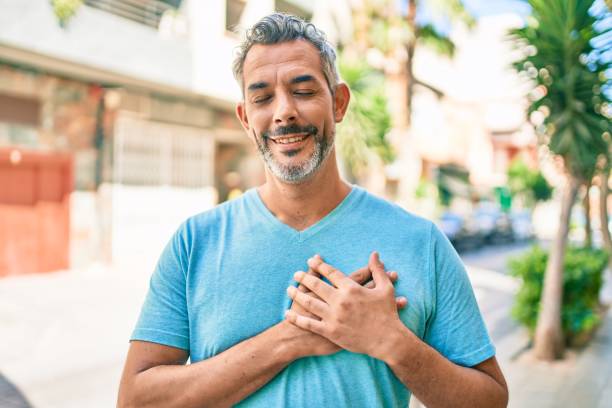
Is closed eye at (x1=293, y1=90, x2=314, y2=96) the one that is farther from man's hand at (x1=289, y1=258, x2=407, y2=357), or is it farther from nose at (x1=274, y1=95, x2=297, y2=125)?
man's hand at (x1=289, y1=258, x2=407, y2=357)

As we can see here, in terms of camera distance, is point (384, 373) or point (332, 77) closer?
point (384, 373)

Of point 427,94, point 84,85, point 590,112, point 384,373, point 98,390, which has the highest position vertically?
A: point 427,94

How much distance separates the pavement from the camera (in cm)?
560

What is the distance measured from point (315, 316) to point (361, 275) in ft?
0.51

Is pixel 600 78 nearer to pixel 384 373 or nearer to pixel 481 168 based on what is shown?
pixel 384 373

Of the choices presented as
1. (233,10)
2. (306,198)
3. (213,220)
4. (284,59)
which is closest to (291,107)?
(284,59)

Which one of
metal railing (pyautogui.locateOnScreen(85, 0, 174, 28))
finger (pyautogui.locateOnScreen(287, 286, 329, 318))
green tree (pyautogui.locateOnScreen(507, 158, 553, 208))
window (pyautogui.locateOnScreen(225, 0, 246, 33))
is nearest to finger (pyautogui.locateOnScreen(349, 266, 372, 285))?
finger (pyautogui.locateOnScreen(287, 286, 329, 318))

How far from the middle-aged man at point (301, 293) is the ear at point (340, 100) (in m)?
0.05

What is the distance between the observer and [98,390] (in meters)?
5.71

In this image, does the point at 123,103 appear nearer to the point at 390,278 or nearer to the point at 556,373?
the point at 556,373

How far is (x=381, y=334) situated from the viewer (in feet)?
4.41

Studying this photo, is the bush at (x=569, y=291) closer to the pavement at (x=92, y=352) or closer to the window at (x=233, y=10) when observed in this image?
the pavement at (x=92, y=352)

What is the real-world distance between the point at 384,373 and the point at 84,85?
12.8 meters

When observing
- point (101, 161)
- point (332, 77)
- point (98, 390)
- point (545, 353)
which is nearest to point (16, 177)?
point (101, 161)
